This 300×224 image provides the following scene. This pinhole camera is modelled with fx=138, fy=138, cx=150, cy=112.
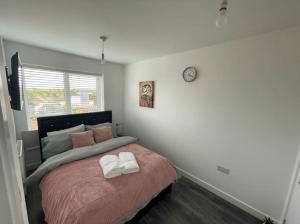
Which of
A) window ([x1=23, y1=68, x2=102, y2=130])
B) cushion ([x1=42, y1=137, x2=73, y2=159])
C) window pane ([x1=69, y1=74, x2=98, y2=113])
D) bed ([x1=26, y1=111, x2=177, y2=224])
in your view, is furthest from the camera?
window pane ([x1=69, y1=74, x2=98, y2=113])

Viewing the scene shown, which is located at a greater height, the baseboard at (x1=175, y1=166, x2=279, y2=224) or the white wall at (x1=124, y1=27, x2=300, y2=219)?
the white wall at (x1=124, y1=27, x2=300, y2=219)

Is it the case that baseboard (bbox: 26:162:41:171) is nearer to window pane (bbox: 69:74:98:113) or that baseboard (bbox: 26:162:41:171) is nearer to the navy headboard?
the navy headboard

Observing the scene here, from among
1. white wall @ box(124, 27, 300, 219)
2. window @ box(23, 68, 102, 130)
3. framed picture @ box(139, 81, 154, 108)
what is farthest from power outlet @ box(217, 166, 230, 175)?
window @ box(23, 68, 102, 130)

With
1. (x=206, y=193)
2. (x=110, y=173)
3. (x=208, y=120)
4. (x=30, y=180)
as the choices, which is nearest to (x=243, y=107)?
(x=208, y=120)

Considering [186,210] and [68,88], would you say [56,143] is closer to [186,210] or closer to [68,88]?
[68,88]

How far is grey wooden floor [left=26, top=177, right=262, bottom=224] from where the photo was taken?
1802 mm

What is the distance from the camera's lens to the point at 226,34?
175 cm

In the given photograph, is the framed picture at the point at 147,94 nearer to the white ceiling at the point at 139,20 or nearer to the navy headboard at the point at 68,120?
the navy headboard at the point at 68,120

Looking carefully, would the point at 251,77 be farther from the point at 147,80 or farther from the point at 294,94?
the point at 147,80

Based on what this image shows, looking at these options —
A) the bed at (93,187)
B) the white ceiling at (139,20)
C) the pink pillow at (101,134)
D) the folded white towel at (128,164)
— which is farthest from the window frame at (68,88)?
the folded white towel at (128,164)

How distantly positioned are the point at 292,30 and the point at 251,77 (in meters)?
0.58

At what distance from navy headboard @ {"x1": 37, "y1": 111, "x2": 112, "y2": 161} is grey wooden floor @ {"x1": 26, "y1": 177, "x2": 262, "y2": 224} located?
94 cm

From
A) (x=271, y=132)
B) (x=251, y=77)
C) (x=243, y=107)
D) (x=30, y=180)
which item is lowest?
(x=30, y=180)

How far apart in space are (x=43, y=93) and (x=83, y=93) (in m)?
0.77
